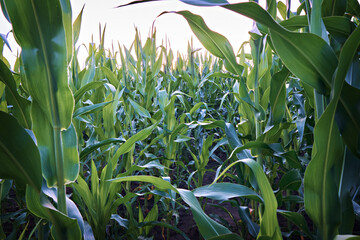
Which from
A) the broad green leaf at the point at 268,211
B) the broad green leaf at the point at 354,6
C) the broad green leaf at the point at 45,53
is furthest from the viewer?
the broad green leaf at the point at 354,6

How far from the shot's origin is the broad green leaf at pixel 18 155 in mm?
438

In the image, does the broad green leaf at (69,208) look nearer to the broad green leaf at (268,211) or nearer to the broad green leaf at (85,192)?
the broad green leaf at (85,192)

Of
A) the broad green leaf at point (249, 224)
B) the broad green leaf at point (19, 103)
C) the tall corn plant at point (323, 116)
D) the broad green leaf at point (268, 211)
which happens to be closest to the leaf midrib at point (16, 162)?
the broad green leaf at point (19, 103)

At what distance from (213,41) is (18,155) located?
58 cm

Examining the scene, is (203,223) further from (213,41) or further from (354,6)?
(354,6)

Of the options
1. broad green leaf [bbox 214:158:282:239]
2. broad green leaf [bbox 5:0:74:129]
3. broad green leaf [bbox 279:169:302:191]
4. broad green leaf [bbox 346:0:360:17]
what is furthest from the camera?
broad green leaf [bbox 279:169:302:191]

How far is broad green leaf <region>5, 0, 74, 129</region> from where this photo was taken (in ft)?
1.42

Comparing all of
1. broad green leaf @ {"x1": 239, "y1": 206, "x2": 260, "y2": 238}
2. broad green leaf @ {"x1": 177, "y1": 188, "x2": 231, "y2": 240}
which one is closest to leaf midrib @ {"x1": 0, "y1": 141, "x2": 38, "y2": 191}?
broad green leaf @ {"x1": 177, "y1": 188, "x2": 231, "y2": 240}

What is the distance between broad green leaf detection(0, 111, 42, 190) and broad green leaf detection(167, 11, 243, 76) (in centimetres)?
43

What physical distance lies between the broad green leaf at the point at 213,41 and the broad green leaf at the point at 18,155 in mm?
432

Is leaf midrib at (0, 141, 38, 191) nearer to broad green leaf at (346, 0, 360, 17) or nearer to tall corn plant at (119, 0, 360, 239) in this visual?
tall corn plant at (119, 0, 360, 239)

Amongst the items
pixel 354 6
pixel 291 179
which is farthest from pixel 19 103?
pixel 354 6

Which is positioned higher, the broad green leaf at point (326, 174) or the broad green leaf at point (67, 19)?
the broad green leaf at point (67, 19)

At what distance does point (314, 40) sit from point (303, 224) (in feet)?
1.45
